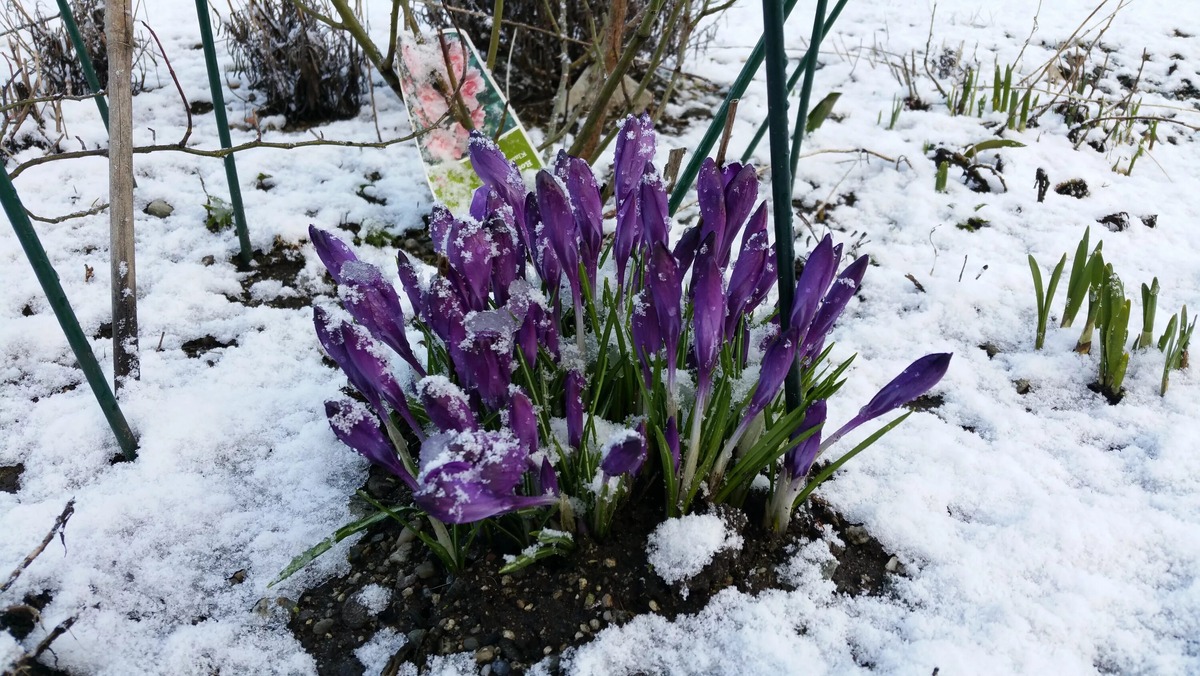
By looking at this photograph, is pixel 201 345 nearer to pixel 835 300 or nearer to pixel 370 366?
pixel 370 366

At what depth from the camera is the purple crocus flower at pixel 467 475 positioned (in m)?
0.90

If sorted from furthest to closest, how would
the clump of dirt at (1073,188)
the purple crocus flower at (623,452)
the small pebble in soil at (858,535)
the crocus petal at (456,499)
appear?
the clump of dirt at (1073,188) → the small pebble in soil at (858,535) → the purple crocus flower at (623,452) → the crocus petal at (456,499)

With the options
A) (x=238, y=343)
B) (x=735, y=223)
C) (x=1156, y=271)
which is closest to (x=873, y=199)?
(x=1156, y=271)

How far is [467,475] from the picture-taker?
918 mm

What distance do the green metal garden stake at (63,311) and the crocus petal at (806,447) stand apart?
1.19m

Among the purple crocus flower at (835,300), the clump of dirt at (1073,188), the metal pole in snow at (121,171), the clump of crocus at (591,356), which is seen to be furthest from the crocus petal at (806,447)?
the clump of dirt at (1073,188)

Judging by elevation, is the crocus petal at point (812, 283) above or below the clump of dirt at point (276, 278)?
above

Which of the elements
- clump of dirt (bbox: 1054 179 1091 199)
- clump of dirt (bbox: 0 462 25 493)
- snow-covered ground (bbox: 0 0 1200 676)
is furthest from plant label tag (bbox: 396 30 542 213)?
clump of dirt (bbox: 1054 179 1091 199)

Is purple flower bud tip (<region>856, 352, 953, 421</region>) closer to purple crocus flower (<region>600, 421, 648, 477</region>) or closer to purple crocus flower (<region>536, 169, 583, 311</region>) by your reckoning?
purple crocus flower (<region>600, 421, 648, 477</region>)

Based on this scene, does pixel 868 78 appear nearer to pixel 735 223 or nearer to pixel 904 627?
pixel 735 223

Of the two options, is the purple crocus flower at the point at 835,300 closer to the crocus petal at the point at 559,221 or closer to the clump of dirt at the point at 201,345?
the crocus petal at the point at 559,221

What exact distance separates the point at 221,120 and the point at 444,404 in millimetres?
1358

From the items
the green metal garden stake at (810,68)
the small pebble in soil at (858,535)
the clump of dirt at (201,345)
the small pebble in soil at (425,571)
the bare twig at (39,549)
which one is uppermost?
the green metal garden stake at (810,68)

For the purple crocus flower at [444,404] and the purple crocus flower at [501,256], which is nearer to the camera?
the purple crocus flower at [444,404]
